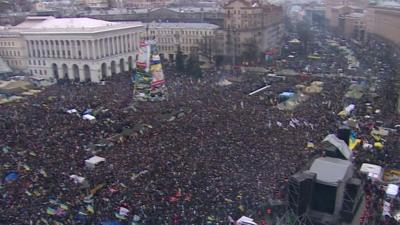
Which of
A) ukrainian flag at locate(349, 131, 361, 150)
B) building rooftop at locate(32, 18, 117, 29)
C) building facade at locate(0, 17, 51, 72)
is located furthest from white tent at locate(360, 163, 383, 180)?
building facade at locate(0, 17, 51, 72)

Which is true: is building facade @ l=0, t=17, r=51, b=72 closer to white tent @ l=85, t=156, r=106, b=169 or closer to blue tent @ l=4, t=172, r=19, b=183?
white tent @ l=85, t=156, r=106, b=169

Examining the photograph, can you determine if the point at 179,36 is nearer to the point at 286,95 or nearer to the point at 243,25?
the point at 243,25

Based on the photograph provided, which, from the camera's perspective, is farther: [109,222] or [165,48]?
[165,48]

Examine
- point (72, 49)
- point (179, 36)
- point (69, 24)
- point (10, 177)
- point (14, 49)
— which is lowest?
point (10, 177)

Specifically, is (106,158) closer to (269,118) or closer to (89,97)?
(269,118)

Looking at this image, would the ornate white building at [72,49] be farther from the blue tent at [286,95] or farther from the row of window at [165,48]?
the blue tent at [286,95]

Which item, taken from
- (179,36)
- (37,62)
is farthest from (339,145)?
(179,36)

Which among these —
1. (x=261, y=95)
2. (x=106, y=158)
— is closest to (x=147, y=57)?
(x=261, y=95)
